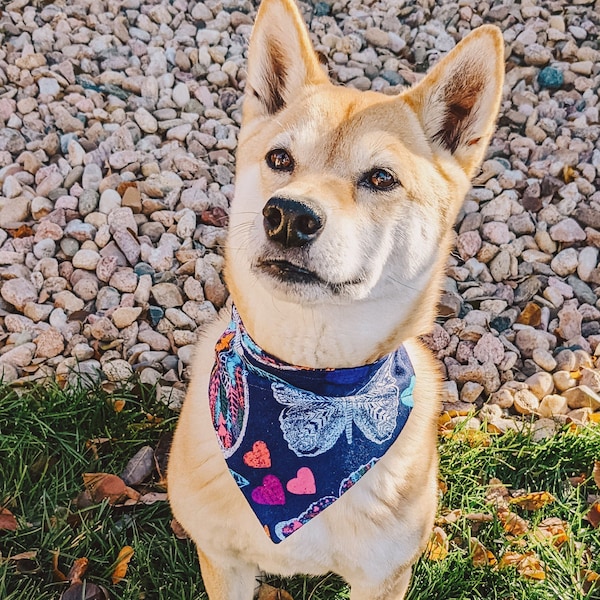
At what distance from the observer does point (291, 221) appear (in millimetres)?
1703

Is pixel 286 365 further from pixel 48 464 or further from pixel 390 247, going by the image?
pixel 48 464

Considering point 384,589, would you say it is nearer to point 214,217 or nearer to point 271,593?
point 271,593

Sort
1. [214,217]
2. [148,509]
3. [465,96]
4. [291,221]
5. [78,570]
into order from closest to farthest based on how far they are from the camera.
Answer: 1. [291,221]
2. [465,96]
3. [78,570]
4. [148,509]
5. [214,217]

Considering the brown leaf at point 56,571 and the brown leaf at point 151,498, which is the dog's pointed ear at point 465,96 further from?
the brown leaf at point 56,571

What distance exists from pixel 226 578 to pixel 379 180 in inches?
51.4

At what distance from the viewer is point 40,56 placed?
4.05m

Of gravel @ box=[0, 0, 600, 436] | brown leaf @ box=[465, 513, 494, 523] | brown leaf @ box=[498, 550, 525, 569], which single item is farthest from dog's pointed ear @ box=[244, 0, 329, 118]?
brown leaf @ box=[498, 550, 525, 569]

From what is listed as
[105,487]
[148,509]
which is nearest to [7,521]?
[105,487]

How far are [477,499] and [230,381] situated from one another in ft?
4.04

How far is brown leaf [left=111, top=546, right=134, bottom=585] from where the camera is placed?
8.29 feet

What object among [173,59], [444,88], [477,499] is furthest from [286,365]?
[173,59]

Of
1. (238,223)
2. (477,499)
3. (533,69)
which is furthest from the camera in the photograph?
(533,69)

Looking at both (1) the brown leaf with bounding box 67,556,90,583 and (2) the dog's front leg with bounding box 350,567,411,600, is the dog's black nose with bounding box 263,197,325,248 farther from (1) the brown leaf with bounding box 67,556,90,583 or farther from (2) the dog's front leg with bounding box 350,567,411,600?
(1) the brown leaf with bounding box 67,556,90,583

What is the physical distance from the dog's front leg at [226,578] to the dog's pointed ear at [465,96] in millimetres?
1403
